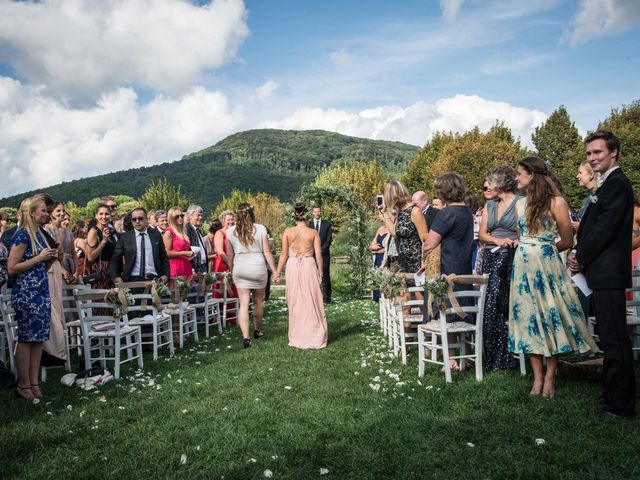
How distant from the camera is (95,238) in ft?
28.9

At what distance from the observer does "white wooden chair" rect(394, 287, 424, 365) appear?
6.88 meters

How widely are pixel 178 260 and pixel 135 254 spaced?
153cm

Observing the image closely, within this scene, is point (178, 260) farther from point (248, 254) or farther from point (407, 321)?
point (407, 321)

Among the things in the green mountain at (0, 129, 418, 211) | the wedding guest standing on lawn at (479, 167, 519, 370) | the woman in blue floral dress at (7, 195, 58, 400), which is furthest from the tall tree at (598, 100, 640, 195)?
the woman in blue floral dress at (7, 195, 58, 400)

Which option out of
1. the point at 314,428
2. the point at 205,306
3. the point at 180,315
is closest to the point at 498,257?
the point at 314,428

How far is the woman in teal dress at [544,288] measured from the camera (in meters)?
4.98

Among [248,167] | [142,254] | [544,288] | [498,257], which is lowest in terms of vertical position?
[544,288]

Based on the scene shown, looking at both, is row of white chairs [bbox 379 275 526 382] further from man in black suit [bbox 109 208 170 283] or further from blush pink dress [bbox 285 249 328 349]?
man in black suit [bbox 109 208 170 283]

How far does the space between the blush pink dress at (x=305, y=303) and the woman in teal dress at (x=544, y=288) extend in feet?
12.7

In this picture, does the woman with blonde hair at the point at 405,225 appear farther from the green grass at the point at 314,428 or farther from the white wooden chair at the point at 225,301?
the white wooden chair at the point at 225,301

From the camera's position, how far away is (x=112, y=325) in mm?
7504

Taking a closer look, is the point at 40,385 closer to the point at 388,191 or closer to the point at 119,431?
the point at 119,431

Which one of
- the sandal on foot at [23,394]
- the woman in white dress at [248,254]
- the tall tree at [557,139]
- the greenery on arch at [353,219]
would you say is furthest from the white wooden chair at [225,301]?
the tall tree at [557,139]

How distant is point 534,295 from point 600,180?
1235 millimetres
